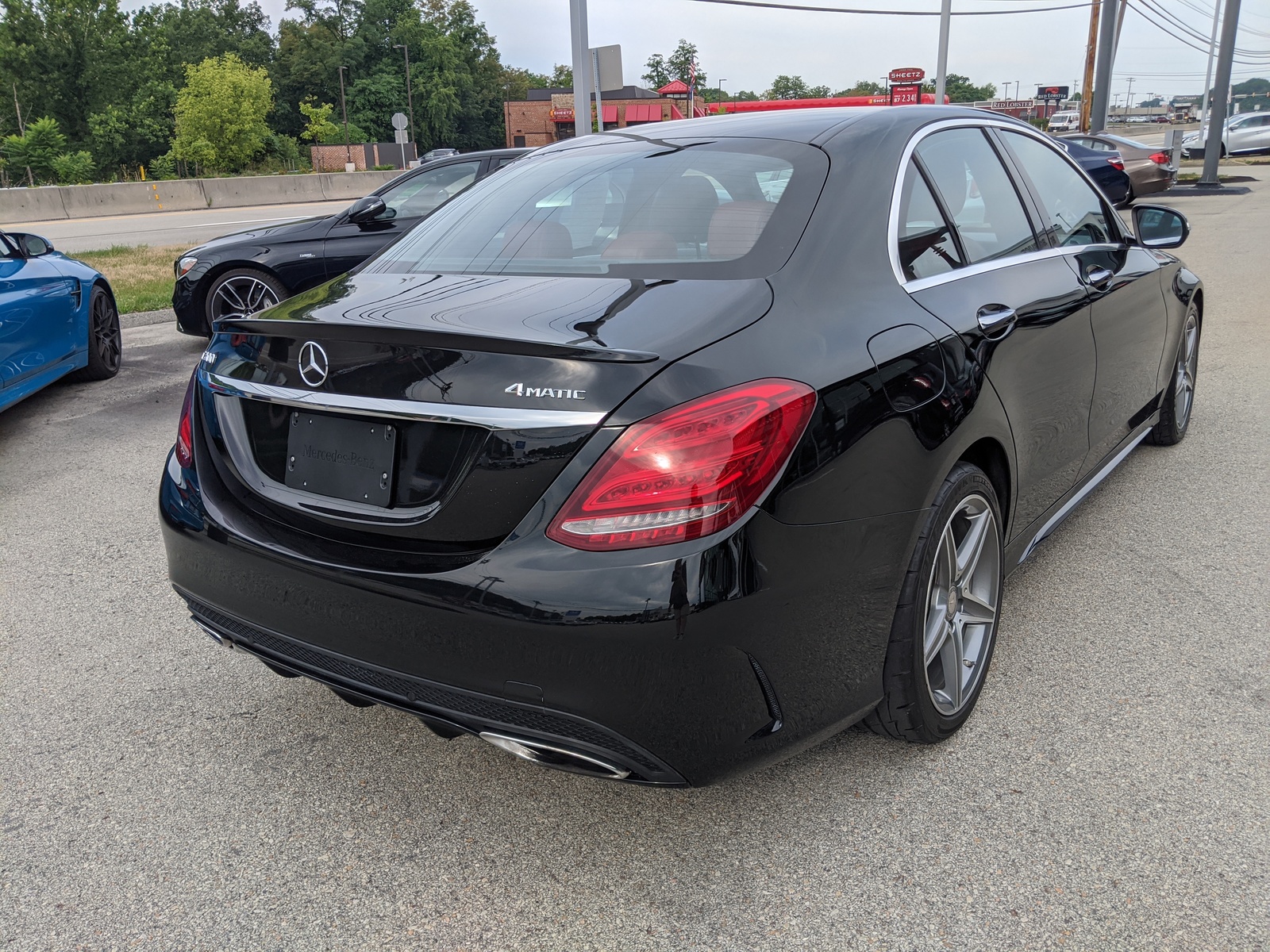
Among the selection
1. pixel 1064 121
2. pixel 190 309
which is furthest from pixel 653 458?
pixel 1064 121

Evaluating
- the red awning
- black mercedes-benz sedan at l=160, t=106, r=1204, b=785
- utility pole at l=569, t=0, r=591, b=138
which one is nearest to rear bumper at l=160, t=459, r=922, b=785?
black mercedes-benz sedan at l=160, t=106, r=1204, b=785

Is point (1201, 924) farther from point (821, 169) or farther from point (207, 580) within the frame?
point (207, 580)

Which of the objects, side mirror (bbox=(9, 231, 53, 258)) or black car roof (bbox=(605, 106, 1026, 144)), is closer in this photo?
black car roof (bbox=(605, 106, 1026, 144))

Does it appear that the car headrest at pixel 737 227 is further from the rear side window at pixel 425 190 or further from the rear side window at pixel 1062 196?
the rear side window at pixel 425 190

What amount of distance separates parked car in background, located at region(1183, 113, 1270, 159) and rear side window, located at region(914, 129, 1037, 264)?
4466cm

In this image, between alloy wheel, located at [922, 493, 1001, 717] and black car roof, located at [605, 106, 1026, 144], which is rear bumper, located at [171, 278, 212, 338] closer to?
black car roof, located at [605, 106, 1026, 144]

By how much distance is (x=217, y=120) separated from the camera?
63938 millimetres

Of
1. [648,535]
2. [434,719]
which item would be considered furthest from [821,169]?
[434,719]

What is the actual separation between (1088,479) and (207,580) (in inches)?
118

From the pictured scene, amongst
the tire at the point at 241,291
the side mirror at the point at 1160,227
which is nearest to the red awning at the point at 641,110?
the tire at the point at 241,291

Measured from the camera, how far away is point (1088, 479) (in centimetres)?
371

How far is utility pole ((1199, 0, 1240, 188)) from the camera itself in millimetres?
24594

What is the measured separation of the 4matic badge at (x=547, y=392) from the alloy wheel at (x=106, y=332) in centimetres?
644

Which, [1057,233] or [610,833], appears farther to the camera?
[1057,233]
